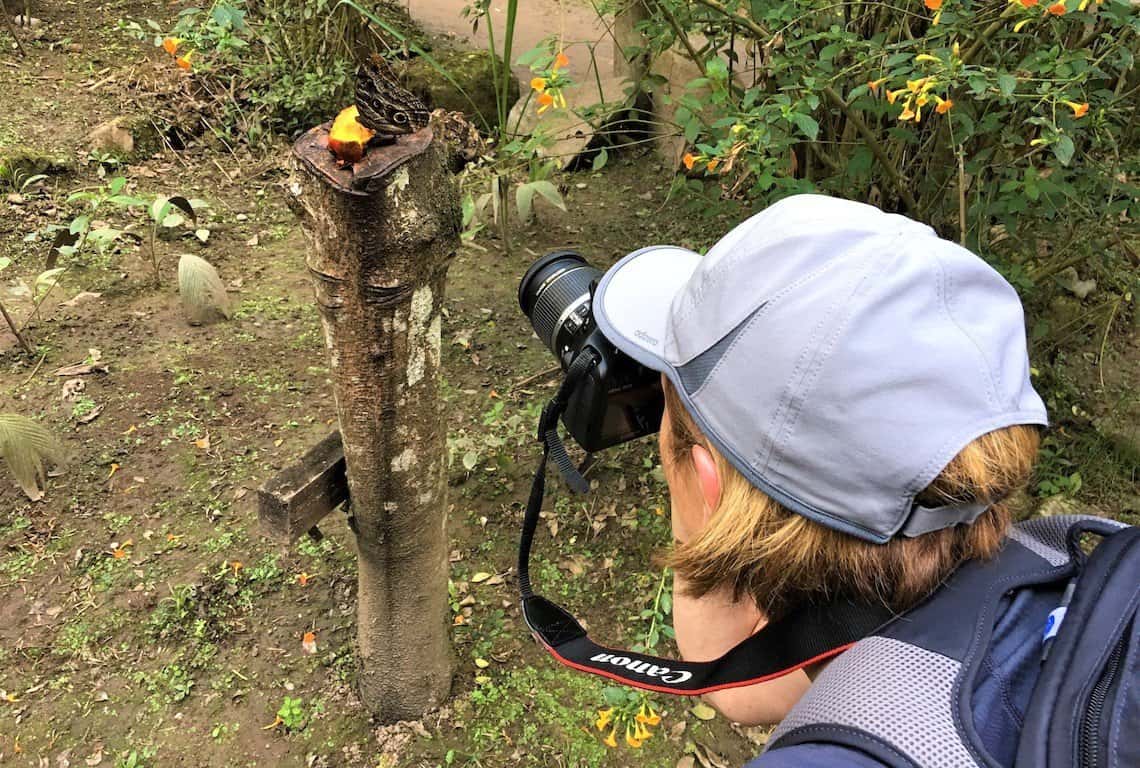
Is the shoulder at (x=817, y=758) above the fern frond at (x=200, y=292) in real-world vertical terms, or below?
above

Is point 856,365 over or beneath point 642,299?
over

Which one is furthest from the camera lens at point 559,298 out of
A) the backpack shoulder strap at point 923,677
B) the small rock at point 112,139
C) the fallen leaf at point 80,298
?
the small rock at point 112,139

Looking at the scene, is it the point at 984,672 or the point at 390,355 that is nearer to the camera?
the point at 984,672

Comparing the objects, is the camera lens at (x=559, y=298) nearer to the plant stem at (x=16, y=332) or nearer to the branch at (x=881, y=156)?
A: the branch at (x=881, y=156)

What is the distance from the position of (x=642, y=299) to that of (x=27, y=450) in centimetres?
186

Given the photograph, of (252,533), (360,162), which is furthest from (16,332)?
(360,162)

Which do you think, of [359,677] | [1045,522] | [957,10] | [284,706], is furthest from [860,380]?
[284,706]

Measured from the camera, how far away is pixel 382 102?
3.26 feet

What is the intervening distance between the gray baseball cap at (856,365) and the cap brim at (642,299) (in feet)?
0.53

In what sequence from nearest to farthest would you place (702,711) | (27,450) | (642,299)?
(642,299) < (702,711) < (27,450)

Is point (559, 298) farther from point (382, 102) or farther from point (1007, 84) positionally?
point (1007, 84)

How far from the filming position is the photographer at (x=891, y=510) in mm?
668

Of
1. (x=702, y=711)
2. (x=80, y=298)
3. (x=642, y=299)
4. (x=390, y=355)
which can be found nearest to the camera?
(x=642, y=299)

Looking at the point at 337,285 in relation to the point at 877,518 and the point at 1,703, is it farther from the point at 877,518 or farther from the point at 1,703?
the point at 1,703
